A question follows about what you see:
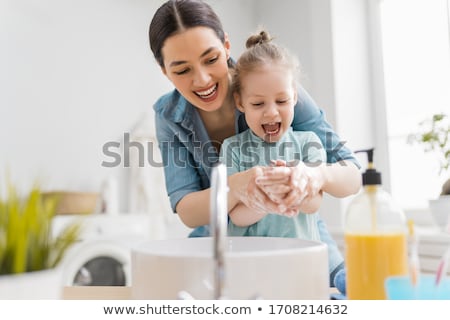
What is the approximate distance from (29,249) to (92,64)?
99 cm

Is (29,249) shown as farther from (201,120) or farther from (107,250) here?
(107,250)

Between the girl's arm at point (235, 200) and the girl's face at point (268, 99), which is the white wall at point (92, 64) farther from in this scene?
the girl's arm at point (235, 200)

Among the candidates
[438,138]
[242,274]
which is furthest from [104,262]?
[242,274]

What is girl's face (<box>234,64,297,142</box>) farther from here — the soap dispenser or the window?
the window

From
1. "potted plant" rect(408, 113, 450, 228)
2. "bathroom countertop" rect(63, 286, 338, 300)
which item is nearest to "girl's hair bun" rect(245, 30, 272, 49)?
"bathroom countertop" rect(63, 286, 338, 300)

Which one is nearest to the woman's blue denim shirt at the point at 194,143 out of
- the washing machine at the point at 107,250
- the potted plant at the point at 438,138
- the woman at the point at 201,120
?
the woman at the point at 201,120

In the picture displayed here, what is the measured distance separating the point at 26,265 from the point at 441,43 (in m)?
1.23

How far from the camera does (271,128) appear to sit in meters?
0.70

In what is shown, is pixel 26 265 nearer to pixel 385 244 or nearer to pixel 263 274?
pixel 263 274

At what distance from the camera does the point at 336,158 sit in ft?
2.42

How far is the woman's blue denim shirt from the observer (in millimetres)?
756

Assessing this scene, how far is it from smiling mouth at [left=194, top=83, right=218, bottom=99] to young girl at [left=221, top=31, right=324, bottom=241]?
0.10 ft

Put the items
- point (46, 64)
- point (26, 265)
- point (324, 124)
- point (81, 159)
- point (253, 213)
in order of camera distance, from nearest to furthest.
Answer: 1. point (26, 265)
2. point (253, 213)
3. point (324, 124)
4. point (46, 64)
5. point (81, 159)

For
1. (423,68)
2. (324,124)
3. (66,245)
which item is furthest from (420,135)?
(66,245)
